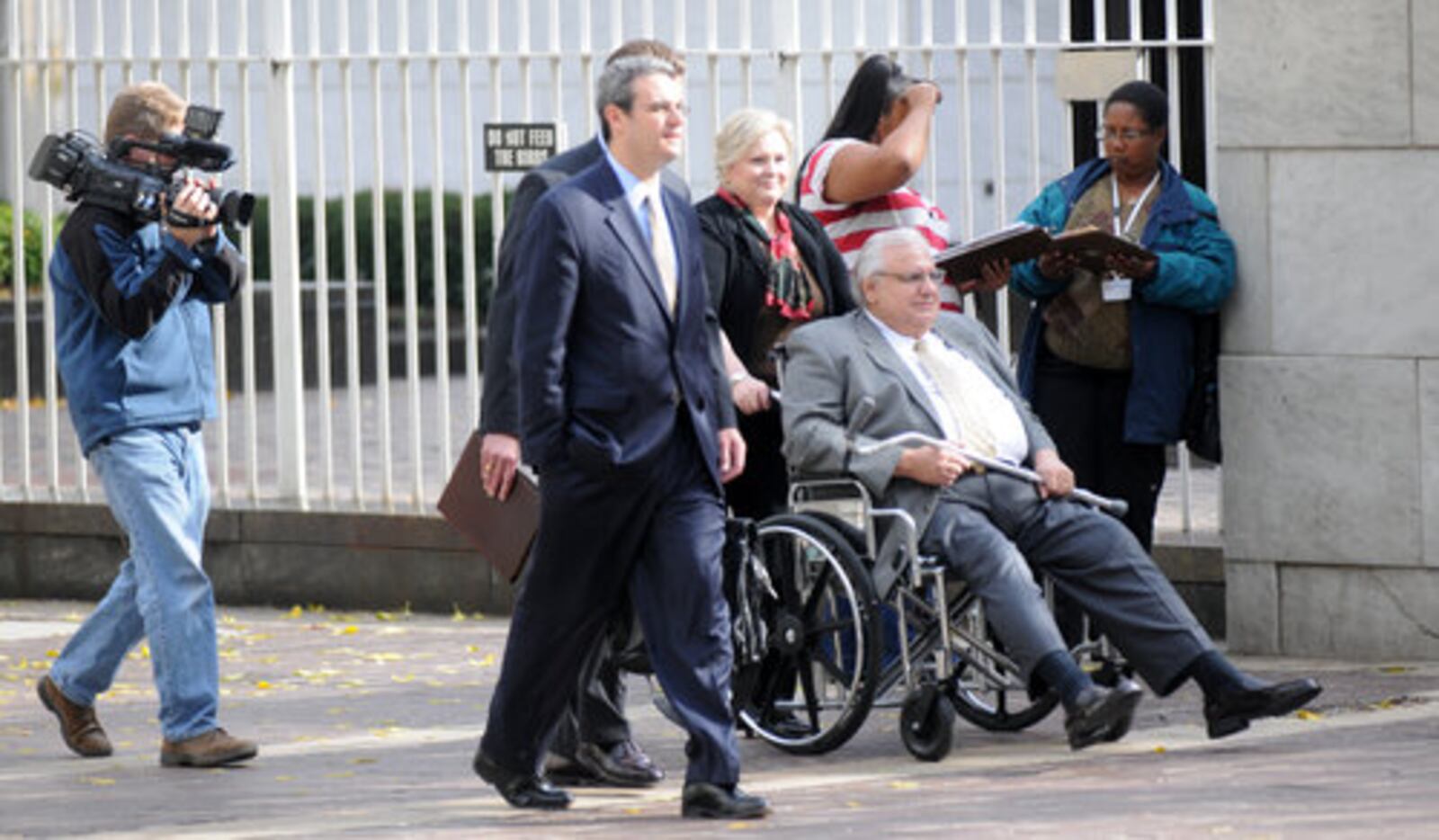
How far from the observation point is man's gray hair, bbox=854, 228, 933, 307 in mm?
8453

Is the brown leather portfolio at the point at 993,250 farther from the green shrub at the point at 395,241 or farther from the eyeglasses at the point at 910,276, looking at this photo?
the green shrub at the point at 395,241

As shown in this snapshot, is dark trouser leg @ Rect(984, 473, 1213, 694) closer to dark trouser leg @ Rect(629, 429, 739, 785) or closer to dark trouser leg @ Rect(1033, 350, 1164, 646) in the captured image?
dark trouser leg @ Rect(1033, 350, 1164, 646)

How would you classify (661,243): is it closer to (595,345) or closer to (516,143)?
(595,345)

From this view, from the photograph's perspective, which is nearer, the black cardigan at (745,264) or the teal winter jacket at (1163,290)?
the black cardigan at (745,264)

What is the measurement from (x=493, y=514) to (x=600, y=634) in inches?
25.1

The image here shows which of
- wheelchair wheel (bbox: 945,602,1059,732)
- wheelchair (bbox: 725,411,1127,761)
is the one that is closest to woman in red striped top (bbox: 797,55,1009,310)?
wheelchair (bbox: 725,411,1127,761)

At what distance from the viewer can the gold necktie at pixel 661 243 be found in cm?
738

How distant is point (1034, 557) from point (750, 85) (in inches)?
122

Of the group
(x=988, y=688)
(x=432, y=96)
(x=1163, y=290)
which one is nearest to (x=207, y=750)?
(x=988, y=688)

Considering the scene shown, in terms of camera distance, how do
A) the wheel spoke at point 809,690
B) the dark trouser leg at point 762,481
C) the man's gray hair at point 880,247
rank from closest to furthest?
the wheel spoke at point 809,690, the man's gray hair at point 880,247, the dark trouser leg at point 762,481

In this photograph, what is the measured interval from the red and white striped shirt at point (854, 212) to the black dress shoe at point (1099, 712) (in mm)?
1578

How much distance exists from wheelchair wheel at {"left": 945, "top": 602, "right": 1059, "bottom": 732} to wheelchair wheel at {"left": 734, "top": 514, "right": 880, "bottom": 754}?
0.91 ft

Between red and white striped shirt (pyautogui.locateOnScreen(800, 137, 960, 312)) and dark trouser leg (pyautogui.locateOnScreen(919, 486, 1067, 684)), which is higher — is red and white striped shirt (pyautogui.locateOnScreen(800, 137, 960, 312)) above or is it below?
above

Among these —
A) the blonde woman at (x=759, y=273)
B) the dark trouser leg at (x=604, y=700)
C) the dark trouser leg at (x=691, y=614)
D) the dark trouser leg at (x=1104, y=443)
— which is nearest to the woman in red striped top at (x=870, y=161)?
the blonde woman at (x=759, y=273)
